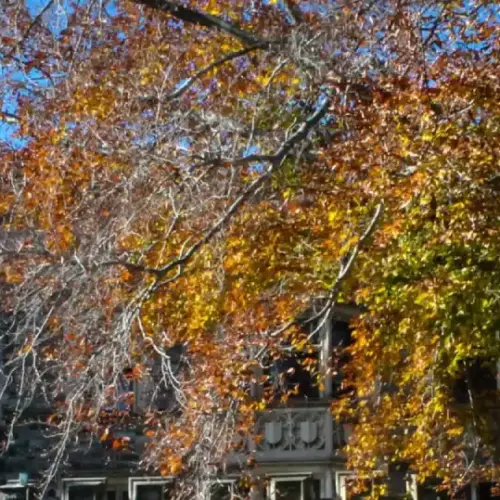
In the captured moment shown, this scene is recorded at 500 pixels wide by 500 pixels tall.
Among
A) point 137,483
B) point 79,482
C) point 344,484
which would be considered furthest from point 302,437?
point 79,482

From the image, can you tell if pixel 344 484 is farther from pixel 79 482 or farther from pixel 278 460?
pixel 79 482

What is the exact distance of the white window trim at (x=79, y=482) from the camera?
24.5 m

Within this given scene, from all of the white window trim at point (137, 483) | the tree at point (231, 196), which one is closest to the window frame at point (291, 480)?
the white window trim at point (137, 483)

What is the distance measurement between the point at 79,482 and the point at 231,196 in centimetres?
1270

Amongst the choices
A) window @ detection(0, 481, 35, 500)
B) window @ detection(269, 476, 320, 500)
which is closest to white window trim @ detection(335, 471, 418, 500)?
window @ detection(269, 476, 320, 500)

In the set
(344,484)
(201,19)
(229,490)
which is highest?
(201,19)

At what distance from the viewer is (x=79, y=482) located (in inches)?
970

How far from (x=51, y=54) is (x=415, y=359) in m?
Answer: 6.56

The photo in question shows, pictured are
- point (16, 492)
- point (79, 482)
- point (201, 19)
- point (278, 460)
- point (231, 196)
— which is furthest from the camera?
point (79, 482)

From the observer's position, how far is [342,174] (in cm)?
1510

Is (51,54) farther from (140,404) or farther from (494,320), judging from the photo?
(140,404)

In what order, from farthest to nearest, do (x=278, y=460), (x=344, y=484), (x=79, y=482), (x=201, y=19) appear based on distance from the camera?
(x=79, y=482), (x=278, y=460), (x=344, y=484), (x=201, y=19)

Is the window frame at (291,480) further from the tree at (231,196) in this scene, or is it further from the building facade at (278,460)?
the tree at (231,196)

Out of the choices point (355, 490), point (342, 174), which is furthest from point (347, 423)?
point (342, 174)
